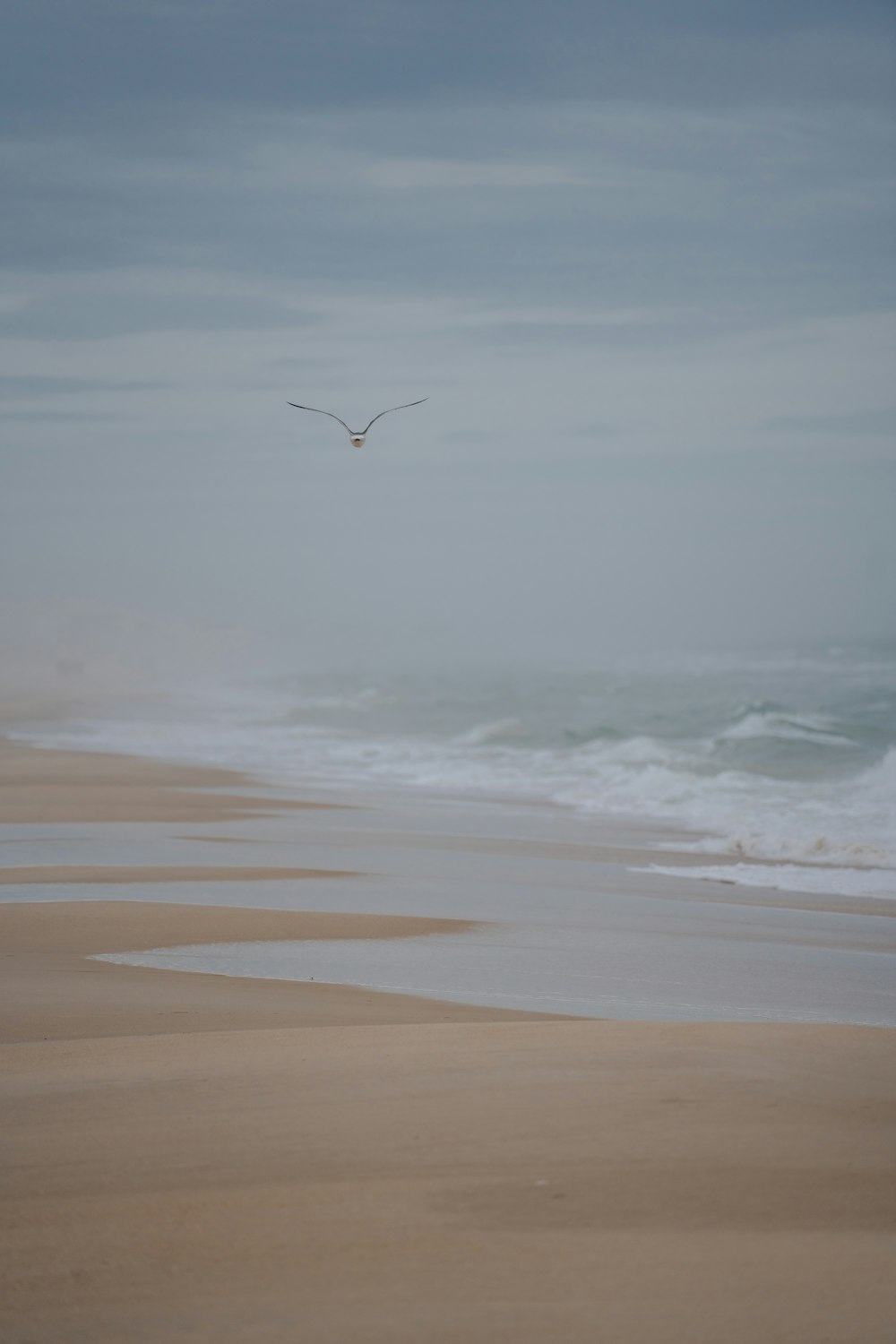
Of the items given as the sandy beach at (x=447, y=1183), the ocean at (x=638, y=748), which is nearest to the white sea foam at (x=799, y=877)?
the ocean at (x=638, y=748)

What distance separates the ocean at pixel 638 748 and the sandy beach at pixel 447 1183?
6.22m

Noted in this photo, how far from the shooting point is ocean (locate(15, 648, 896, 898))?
12352mm

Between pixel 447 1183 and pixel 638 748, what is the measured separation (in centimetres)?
2126

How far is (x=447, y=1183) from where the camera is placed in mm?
3141

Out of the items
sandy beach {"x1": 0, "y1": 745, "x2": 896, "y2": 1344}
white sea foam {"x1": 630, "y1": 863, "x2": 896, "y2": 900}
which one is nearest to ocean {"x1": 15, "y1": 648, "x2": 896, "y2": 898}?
white sea foam {"x1": 630, "y1": 863, "x2": 896, "y2": 900}

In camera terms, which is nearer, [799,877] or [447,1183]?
[447,1183]

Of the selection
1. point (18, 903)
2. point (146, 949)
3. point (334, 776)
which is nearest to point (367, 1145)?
point (146, 949)

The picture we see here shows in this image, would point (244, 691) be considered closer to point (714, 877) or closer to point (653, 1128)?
point (714, 877)

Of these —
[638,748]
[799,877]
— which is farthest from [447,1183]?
[638,748]

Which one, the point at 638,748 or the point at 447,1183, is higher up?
the point at 447,1183

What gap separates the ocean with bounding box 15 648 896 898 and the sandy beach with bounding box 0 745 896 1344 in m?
6.22

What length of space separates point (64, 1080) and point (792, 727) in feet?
79.0

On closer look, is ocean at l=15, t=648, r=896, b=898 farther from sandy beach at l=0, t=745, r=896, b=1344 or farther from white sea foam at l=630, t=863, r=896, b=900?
sandy beach at l=0, t=745, r=896, b=1344

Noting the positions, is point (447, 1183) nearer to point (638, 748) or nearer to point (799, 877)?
point (799, 877)
